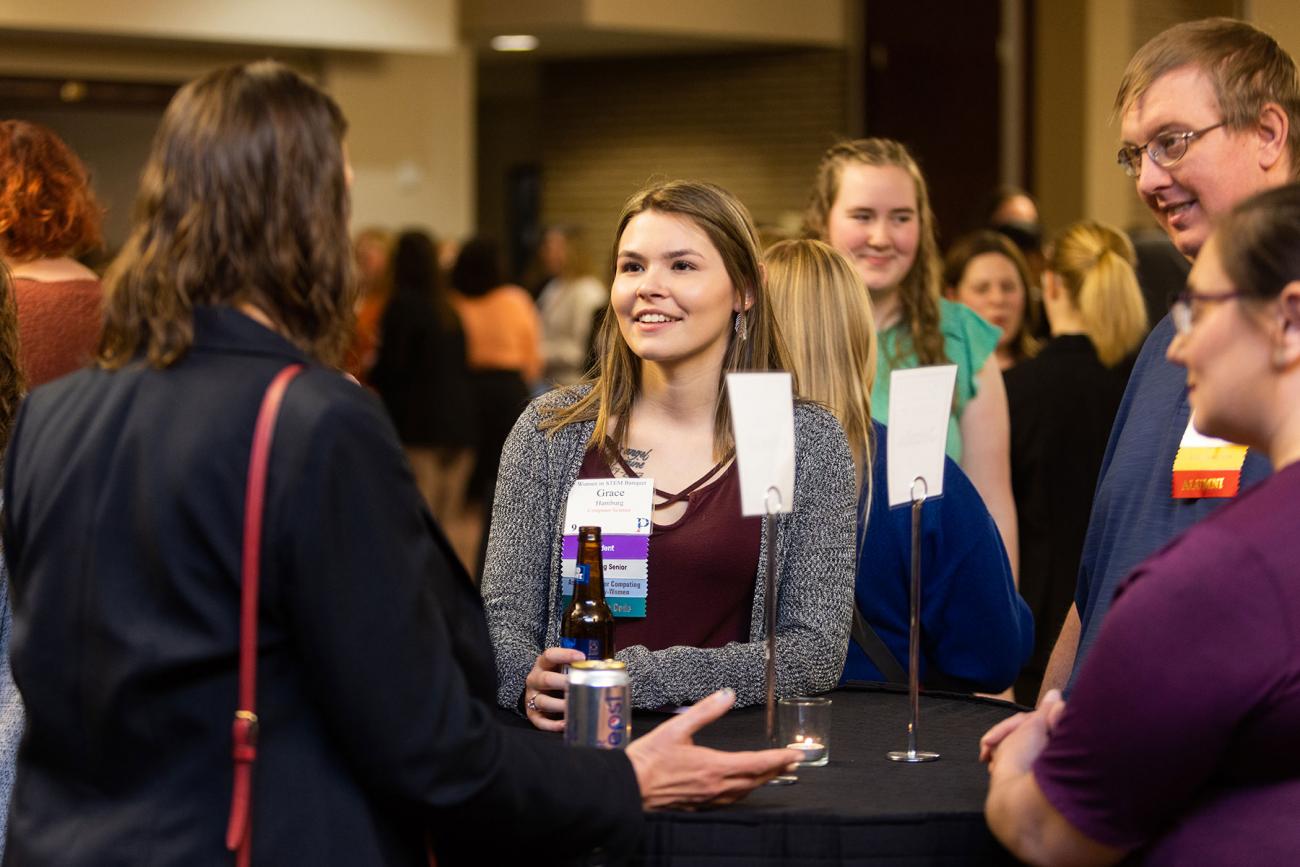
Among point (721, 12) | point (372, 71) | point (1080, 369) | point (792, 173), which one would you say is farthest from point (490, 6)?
point (1080, 369)

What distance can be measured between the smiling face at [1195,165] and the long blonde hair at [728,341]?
663 mm

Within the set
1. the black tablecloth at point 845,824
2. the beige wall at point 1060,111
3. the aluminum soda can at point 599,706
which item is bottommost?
the black tablecloth at point 845,824

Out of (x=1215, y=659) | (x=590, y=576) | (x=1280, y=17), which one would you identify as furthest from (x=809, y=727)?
(x=1280, y=17)

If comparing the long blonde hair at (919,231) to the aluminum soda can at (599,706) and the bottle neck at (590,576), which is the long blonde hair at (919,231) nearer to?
the bottle neck at (590,576)

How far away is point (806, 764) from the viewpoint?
2043mm

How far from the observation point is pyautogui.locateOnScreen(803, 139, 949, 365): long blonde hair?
386 centimetres

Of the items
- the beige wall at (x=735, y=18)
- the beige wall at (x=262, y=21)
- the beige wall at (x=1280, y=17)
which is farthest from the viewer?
the beige wall at (x=735, y=18)

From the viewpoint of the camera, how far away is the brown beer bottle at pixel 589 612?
222 centimetres

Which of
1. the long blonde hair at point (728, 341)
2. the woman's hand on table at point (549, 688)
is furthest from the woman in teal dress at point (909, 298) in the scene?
the woman's hand on table at point (549, 688)

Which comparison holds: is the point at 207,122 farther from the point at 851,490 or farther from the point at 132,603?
the point at 851,490

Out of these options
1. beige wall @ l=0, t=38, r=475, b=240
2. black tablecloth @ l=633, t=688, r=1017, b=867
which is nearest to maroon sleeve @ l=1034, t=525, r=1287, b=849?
black tablecloth @ l=633, t=688, r=1017, b=867

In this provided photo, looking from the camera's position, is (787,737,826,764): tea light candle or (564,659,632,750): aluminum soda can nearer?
(564,659,632,750): aluminum soda can

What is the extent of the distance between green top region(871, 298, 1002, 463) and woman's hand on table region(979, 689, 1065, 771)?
68.4 inches

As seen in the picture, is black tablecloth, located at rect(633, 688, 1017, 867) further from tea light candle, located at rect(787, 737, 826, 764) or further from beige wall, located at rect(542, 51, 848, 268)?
beige wall, located at rect(542, 51, 848, 268)
